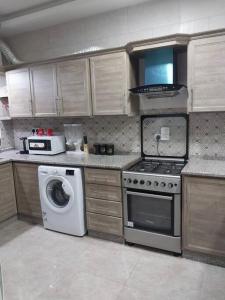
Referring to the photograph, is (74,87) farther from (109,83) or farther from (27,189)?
(27,189)

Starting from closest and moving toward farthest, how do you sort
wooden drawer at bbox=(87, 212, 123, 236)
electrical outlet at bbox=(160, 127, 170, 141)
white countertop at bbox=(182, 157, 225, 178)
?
white countertop at bbox=(182, 157, 225, 178) → wooden drawer at bbox=(87, 212, 123, 236) → electrical outlet at bbox=(160, 127, 170, 141)

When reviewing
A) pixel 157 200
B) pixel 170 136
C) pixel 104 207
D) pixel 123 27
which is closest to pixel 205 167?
pixel 157 200

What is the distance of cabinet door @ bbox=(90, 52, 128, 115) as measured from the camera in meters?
2.80

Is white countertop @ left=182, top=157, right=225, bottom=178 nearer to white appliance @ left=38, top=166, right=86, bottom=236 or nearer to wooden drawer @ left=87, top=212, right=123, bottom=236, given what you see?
wooden drawer @ left=87, top=212, right=123, bottom=236

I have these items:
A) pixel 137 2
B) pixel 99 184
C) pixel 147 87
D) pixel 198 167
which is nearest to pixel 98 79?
pixel 147 87

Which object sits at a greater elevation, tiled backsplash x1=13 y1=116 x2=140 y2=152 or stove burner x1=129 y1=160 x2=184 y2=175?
tiled backsplash x1=13 y1=116 x2=140 y2=152

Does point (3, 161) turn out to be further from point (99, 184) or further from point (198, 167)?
point (198, 167)

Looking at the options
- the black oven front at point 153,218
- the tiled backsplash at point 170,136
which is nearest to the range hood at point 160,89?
the tiled backsplash at point 170,136

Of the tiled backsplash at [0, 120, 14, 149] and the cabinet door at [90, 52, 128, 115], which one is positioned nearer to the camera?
the cabinet door at [90, 52, 128, 115]

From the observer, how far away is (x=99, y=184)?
2.76 meters

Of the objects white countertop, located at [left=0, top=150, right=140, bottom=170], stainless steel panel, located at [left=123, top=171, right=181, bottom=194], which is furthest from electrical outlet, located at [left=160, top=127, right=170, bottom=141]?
stainless steel panel, located at [left=123, top=171, right=181, bottom=194]

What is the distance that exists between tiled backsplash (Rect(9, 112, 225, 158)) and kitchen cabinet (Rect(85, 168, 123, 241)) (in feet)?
2.22

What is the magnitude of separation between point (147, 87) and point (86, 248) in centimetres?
188

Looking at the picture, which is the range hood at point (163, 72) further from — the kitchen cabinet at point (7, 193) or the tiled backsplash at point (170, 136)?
the kitchen cabinet at point (7, 193)
